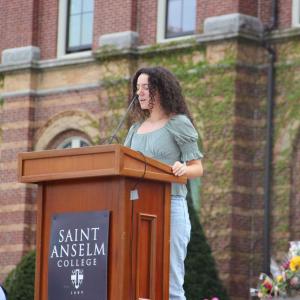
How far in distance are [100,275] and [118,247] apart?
199 mm

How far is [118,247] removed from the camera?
7.24 meters

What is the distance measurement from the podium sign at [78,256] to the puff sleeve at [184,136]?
0.81 m

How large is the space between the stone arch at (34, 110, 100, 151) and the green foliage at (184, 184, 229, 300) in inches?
149

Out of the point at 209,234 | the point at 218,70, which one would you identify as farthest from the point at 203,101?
the point at 209,234

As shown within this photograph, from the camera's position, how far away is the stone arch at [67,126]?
24859 millimetres

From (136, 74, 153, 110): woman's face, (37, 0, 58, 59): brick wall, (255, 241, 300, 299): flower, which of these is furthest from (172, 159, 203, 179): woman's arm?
(37, 0, 58, 59): brick wall

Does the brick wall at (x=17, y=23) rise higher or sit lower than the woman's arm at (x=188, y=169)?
higher

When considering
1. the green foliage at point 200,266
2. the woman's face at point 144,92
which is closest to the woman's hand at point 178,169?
the woman's face at point 144,92

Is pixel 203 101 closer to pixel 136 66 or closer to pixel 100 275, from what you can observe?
pixel 136 66

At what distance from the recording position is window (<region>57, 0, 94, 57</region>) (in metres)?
25.4

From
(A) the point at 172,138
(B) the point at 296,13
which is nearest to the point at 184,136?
(A) the point at 172,138

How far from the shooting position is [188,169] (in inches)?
304

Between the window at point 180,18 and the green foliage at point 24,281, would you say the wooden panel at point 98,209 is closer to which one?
the green foliage at point 24,281

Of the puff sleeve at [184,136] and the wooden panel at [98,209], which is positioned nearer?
the wooden panel at [98,209]
